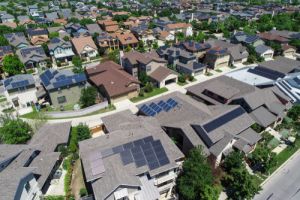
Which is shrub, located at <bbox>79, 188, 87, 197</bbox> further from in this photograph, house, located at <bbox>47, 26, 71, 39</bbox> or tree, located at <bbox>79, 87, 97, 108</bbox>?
house, located at <bbox>47, 26, 71, 39</bbox>

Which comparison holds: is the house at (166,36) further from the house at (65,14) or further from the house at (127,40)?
the house at (65,14)

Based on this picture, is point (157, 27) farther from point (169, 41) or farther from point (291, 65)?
point (291, 65)

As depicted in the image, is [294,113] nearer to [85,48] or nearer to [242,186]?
[242,186]

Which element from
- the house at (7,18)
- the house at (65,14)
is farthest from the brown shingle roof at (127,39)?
the house at (7,18)

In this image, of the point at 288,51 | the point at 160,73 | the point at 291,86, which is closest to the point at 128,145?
the point at 160,73

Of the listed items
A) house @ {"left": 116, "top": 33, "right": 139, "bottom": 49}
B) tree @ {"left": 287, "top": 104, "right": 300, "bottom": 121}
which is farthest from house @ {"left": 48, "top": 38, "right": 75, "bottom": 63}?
tree @ {"left": 287, "top": 104, "right": 300, "bottom": 121}

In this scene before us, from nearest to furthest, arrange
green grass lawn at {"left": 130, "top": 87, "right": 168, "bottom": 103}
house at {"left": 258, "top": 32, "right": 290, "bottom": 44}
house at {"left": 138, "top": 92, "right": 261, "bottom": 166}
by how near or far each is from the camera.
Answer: house at {"left": 138, "top": 92, "right": 261, "bottom": 166} → green grass lawn at {"left": 130, "top": 87, "right": 168, "bottom": 103} → house at {"left": 258, "top": 32, "right": 290, "bottom": 44}

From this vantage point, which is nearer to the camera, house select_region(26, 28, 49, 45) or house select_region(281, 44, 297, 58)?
house select_region(281, 44, 297, 58)
